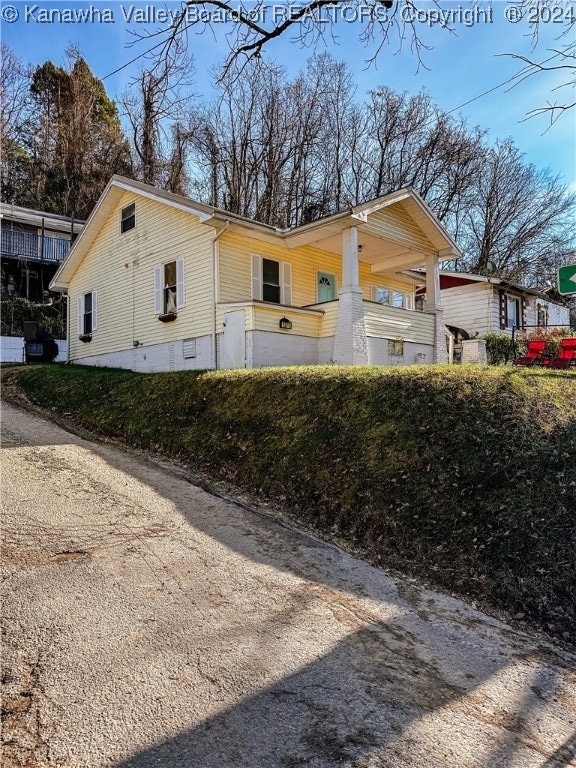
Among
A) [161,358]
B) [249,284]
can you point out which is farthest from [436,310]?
[161,358]

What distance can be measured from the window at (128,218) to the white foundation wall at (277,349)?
268 inches

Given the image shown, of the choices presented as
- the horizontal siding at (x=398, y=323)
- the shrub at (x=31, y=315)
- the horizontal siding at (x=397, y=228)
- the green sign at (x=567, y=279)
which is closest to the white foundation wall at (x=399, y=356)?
the horizontal siding at (x=398, y=323)

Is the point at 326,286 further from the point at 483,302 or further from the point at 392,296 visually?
the point at 483,302

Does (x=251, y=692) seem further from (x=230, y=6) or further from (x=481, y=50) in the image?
(x=481, y=50)

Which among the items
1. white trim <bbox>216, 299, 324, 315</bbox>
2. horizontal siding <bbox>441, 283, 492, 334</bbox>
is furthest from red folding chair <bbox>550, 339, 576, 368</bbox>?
horizontal siding <bbox>441, 283, 492, 334</bbox>

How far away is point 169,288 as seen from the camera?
43.2 ft

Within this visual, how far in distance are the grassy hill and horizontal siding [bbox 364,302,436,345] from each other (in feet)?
15.2

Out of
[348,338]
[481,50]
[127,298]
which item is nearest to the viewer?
[481,50]

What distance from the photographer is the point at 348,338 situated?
36.5 feet

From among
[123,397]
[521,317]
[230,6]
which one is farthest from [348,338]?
[521,317]

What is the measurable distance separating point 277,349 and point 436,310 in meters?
5.38

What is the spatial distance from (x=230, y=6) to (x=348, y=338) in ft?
24.7

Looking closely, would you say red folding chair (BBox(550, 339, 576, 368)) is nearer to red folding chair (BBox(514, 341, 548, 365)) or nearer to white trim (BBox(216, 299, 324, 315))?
red folding chair (BBox(514, 341, 548, 365))

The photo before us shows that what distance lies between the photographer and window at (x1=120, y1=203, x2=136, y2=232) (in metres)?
14.6
